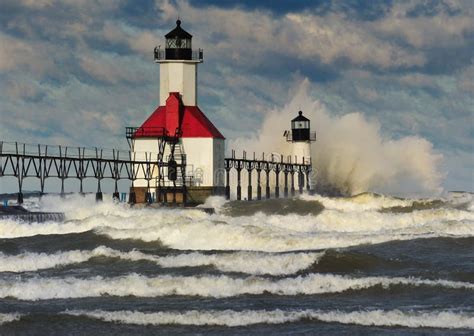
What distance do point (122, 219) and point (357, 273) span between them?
61.7 ft

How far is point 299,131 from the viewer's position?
80188mm

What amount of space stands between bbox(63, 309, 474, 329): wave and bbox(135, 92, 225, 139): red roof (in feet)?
131

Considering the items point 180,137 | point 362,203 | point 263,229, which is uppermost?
point 180,137

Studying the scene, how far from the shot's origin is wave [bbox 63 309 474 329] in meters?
19.4

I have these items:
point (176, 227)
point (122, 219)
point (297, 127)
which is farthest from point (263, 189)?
point (176, 227)

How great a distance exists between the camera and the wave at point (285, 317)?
763 inches

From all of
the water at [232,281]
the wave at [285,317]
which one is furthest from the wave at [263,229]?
the wave at [285,317]

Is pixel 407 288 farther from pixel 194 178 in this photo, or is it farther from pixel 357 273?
pixel 194 178

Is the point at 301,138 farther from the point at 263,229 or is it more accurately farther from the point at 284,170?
the point at 263,229

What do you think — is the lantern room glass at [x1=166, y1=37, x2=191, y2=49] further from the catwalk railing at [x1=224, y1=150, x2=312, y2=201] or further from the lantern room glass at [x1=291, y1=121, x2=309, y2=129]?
the lantern room glass at [x1=291, y1=121, x2=309, y2=129]

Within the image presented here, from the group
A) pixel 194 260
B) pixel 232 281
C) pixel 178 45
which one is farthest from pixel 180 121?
pixel 232 281

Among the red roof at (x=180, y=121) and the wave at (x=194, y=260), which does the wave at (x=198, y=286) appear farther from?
the red roof at (x=180, y=121)

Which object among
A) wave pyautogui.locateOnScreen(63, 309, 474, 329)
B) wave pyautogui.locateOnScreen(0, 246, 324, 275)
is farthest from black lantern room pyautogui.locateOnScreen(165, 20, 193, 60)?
wave pyautogui.locateOnScreen(63, 309, 474, 329)

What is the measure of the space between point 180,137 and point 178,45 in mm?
5540
